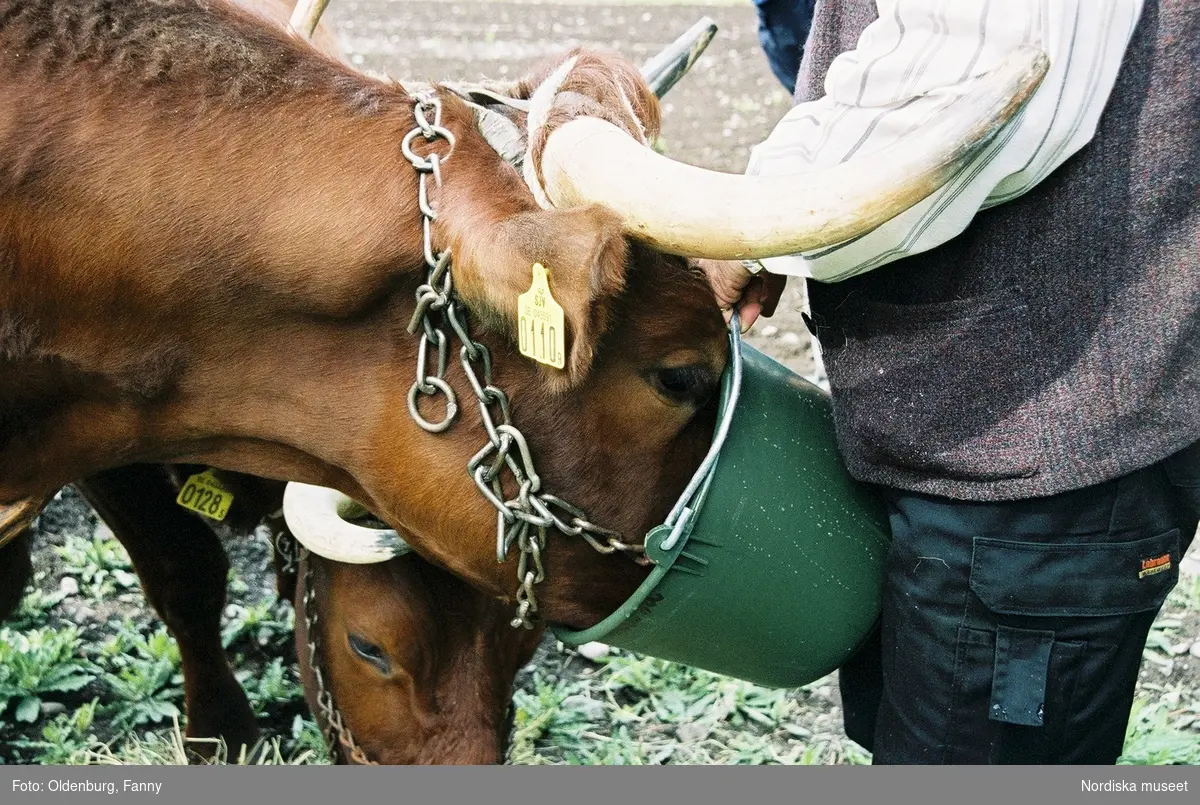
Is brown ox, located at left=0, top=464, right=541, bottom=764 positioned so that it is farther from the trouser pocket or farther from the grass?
the trouser pocket

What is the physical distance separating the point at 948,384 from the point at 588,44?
4.03 metres

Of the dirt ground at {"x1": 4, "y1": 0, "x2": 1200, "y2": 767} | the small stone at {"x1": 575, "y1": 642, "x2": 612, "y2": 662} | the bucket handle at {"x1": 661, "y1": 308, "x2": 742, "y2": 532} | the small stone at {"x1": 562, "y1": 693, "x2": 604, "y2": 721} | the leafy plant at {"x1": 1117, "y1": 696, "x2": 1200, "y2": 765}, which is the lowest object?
the small stone at {"x1": 562, "y1": 693, "x2": 604, "y2": 721}

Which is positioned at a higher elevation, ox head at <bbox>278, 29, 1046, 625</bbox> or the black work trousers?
ox head at <bbox>278, 29, 1046, 625</bbox>

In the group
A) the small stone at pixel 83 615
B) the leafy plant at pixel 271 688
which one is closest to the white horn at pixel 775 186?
the leafy plant at pixel 271 688

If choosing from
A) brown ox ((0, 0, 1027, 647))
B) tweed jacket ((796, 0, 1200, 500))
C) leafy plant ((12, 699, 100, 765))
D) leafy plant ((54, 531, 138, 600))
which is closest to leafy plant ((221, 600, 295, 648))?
leafy plant ((54, 531, 138, 600))

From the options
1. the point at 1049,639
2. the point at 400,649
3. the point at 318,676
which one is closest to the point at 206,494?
the point at 318,676

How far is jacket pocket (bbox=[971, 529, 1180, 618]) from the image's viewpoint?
2.05 meters

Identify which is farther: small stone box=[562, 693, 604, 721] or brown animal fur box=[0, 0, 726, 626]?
small stone box=[562, 693, 604, 721]

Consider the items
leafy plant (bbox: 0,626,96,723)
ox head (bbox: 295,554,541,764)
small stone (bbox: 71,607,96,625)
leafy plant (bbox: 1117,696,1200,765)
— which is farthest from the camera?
small stone (bbox: 71,607,96,625)

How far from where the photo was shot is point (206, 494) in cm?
306

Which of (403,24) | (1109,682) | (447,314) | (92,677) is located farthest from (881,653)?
(403,24)

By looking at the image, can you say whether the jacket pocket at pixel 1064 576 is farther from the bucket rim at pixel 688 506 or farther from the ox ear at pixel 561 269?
the ox ear at pixel 561 269

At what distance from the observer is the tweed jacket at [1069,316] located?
1.88 m

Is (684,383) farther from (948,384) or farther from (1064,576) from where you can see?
(1064,576)
